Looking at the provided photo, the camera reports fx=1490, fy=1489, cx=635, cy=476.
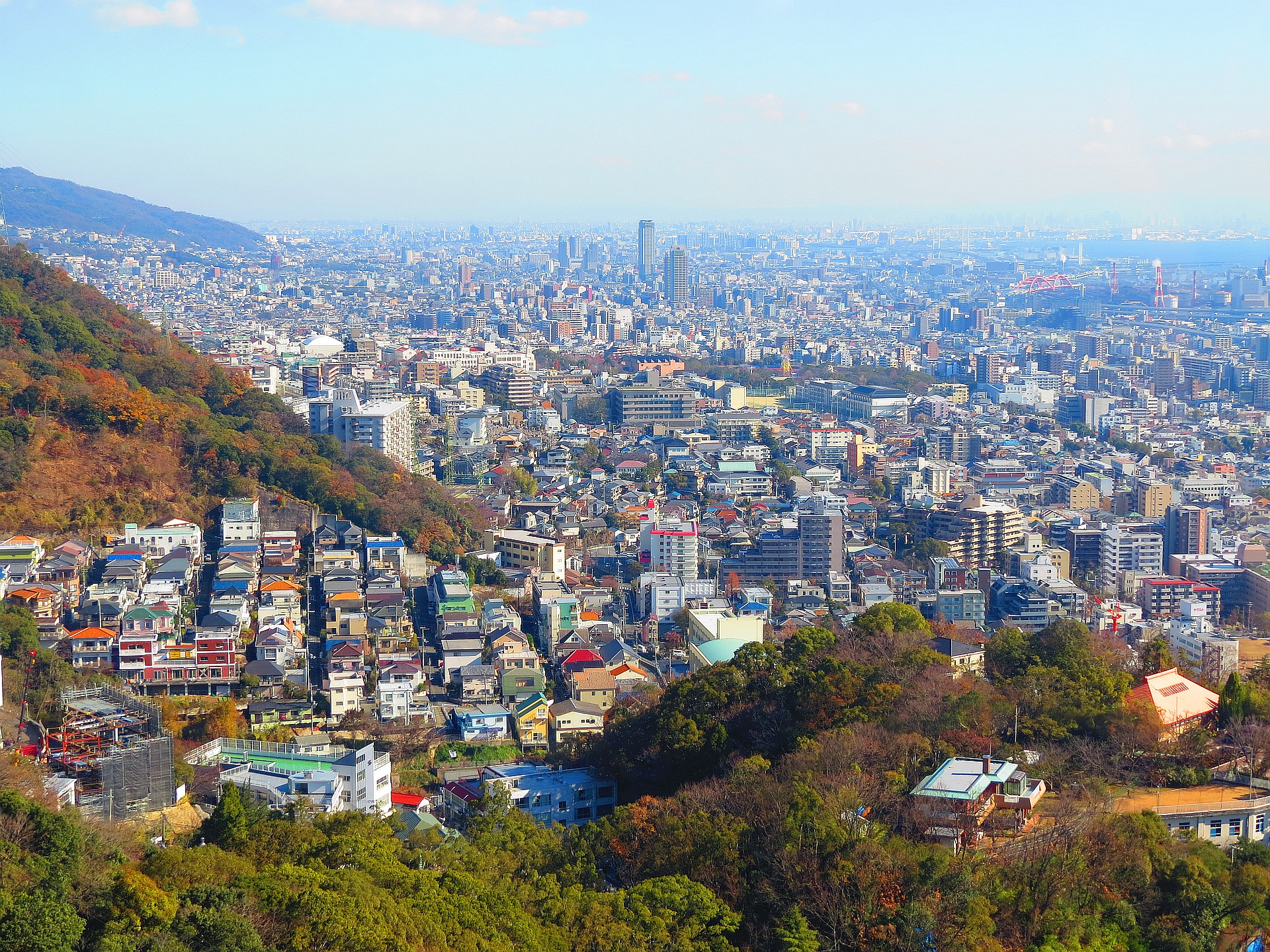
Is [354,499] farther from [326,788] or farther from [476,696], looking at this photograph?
[326,788]

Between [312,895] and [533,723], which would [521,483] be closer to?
[533,723]

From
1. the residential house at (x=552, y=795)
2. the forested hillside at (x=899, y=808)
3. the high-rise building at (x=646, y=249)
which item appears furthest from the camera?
the high-rise building at (x=646, y=249)

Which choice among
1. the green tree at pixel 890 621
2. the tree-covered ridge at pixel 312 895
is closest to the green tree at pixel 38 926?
the tree-covered ridge at pixel 312 895

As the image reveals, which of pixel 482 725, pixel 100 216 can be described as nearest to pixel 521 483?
pixel 482 725

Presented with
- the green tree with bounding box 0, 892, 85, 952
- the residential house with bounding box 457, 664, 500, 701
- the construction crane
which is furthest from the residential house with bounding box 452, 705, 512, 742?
the green tree with bounding box 0, 892, 85, 952

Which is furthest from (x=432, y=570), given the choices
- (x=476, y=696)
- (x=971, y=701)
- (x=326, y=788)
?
(x=971, y=701)

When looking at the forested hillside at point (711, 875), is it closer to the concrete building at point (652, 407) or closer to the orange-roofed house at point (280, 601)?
the orange-roofed house at point (280, 601)

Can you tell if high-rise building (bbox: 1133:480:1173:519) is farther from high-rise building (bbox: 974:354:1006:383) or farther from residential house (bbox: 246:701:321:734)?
high-rise building (bbox: 974:354:1006:383)
